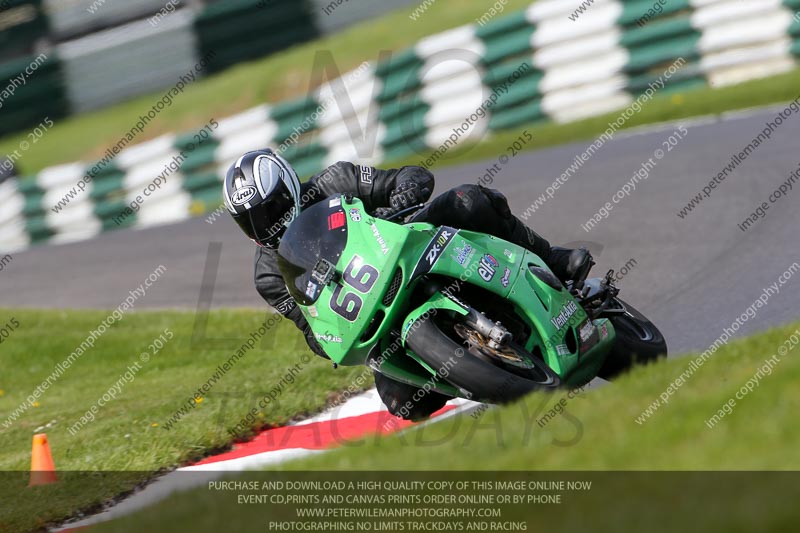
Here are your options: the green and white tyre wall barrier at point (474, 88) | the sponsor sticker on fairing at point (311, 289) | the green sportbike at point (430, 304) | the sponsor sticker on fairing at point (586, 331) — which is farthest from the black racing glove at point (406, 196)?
the green and white tyre wall barrier at point (474, 88)

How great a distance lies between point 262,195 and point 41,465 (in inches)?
88.2

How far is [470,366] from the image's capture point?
457 centimetres

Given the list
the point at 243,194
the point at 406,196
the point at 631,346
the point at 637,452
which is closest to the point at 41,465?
the point at 243,194

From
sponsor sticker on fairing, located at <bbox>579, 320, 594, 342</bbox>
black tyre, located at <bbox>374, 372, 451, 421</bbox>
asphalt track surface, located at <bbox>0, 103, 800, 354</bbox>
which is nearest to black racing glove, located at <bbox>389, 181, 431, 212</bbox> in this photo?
black tyre, located at <bbox>374, 372, 451, 421</bbox>

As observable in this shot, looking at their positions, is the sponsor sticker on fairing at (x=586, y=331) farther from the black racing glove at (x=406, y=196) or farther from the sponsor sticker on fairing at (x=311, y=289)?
the sponsor sticker on fairing at (x=311, y=289)

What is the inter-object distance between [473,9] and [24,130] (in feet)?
25.9

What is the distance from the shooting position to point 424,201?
542 cm

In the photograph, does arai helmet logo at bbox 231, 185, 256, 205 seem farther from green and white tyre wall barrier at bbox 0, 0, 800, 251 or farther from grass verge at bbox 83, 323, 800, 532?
Answer: green and white tyre wall barrier at bbox 0, 0, 800, 251

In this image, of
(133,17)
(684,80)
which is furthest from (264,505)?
(133,17)

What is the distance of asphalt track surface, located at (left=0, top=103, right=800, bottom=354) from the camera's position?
24.3 ft

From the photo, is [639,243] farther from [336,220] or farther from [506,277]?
[336,220]

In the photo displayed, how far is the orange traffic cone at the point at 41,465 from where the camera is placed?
6.14 m

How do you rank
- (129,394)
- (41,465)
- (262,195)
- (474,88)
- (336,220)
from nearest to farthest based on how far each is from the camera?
(336,220) → (262,195) → (41,465) → (129,394) → (474,88)

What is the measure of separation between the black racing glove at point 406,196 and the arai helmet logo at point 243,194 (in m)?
0.67
